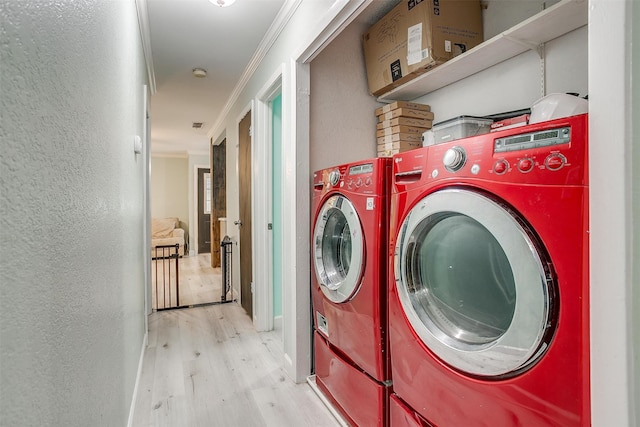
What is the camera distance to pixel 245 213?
3316 millimetres

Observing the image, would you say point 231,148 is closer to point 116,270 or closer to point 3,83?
point 116,270

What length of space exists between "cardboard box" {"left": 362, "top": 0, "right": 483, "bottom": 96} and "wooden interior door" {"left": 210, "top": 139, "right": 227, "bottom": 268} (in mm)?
4000

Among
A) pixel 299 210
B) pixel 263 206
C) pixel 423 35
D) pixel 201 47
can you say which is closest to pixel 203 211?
pixel 263 206

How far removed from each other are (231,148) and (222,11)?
2.12m

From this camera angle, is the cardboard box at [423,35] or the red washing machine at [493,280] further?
the cardboard box at [423,35]

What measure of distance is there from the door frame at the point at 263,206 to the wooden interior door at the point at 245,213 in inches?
11.1

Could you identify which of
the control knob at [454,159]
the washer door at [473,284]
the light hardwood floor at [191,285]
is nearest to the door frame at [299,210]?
the washer door at [473,284]

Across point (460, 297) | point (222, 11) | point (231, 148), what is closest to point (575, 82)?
point (460, 297)

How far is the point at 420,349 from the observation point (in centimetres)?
118

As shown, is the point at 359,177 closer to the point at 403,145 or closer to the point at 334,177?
the point at 334,177

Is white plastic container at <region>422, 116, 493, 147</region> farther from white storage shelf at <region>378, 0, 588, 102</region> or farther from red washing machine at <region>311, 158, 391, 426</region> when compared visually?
red washing machine at <region>311, 158, 391, 426</region>

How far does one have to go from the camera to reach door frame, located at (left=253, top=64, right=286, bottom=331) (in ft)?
9.29

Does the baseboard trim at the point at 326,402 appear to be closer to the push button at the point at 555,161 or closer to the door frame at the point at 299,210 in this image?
the door frame at the point at 299,210

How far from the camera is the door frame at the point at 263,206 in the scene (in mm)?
2830
